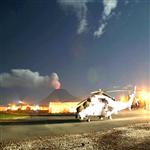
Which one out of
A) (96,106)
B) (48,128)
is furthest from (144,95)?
(48,128)

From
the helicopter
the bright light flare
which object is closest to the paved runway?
the helicopter

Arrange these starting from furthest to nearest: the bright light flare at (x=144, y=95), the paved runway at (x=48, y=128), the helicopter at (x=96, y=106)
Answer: the bright light flare at (x=144, y=95)
the helicopter at (x=96, y=106)
the paved runway at (x=48, y=128)

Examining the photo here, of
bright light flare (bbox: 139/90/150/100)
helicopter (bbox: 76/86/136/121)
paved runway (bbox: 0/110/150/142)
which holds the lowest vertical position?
paved runway (bbox: 0/110/150/142)

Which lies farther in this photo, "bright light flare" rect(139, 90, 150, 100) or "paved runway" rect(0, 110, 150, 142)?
"bright light flare" rect(139, 90, 150, 100)

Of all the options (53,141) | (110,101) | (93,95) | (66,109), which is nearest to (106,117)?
(110,101)

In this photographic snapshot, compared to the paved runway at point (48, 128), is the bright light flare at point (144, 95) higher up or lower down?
higher up

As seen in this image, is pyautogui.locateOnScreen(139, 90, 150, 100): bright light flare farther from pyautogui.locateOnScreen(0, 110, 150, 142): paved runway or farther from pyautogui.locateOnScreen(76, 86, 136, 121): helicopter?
pyautogui.locateOnScreen(0, 110, 150, 142): paved runway

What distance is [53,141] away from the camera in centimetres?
1758

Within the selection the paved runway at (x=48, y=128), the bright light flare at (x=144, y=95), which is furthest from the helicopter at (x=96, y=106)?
the bright light flare at (x=144, y=95)

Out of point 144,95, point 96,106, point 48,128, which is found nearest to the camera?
point 48,128

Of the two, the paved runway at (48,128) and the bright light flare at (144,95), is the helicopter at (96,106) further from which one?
the bright light flare at (144,95)

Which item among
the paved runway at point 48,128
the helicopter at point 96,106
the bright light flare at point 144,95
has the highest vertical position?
the bright light flare at point 144,95

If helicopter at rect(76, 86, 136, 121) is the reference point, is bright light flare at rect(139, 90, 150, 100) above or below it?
above

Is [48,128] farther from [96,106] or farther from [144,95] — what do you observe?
[144,95]
